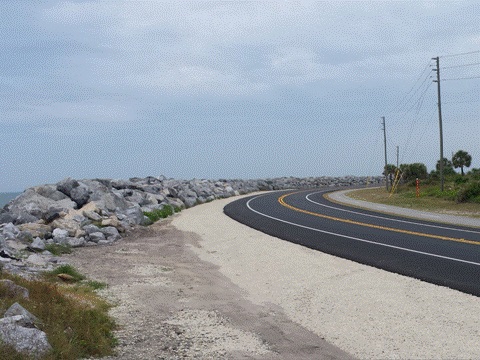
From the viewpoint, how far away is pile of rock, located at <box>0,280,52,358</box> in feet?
20.2

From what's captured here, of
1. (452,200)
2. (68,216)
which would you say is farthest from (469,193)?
(68,216)

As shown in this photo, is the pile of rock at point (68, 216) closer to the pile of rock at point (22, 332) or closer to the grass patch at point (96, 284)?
the grass patch at point (96, 284)

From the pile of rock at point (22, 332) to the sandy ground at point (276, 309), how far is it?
3.81ft

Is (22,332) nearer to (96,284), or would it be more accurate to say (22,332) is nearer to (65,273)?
(96,284)

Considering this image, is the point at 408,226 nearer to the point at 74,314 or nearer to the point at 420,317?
the point at 420,317

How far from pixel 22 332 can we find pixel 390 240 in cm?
1332

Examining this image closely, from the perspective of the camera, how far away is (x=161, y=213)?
27688 mm

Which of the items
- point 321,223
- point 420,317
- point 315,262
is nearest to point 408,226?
point 321,223

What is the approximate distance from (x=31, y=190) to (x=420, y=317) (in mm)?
21269

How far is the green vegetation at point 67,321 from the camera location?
659 centimetres

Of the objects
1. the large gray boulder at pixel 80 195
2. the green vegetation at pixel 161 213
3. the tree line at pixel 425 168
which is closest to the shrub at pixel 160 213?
the green vegetation at pixel 161 213

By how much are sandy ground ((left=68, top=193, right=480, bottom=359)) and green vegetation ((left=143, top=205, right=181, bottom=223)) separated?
10123 millimetres

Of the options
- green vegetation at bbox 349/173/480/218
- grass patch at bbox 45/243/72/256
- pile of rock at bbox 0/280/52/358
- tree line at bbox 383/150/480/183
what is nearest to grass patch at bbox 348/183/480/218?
green vegetation at bbox 349/173/480/218

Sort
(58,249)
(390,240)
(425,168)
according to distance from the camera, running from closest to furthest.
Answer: (58,249)
(390,240)
(425,168)
